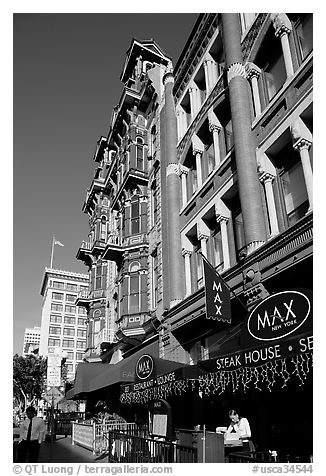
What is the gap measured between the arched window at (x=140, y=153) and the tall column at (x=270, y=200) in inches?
557

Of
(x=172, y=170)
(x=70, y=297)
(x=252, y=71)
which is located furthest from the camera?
(x=70, y=297)

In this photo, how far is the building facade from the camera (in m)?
10.8

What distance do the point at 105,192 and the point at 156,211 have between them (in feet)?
42.6

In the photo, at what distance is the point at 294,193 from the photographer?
11.4 metres

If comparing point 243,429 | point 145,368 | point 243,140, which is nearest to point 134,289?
point 145,368

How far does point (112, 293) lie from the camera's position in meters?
28.4

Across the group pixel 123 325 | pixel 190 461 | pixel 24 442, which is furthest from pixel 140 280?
pixel 190 461

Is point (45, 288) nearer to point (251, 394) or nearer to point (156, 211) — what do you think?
point (156, 211)

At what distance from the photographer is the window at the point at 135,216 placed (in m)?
24.1

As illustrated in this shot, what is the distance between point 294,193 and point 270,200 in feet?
2.34

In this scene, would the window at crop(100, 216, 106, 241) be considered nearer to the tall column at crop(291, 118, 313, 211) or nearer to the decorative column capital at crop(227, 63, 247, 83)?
the decorative column capital at crop(227, 63, 247, 83)

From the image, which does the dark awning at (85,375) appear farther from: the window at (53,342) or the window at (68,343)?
the window at (68,343)

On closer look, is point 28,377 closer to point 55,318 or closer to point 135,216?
point 135,216

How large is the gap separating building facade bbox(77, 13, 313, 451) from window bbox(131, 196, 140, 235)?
0.07m
